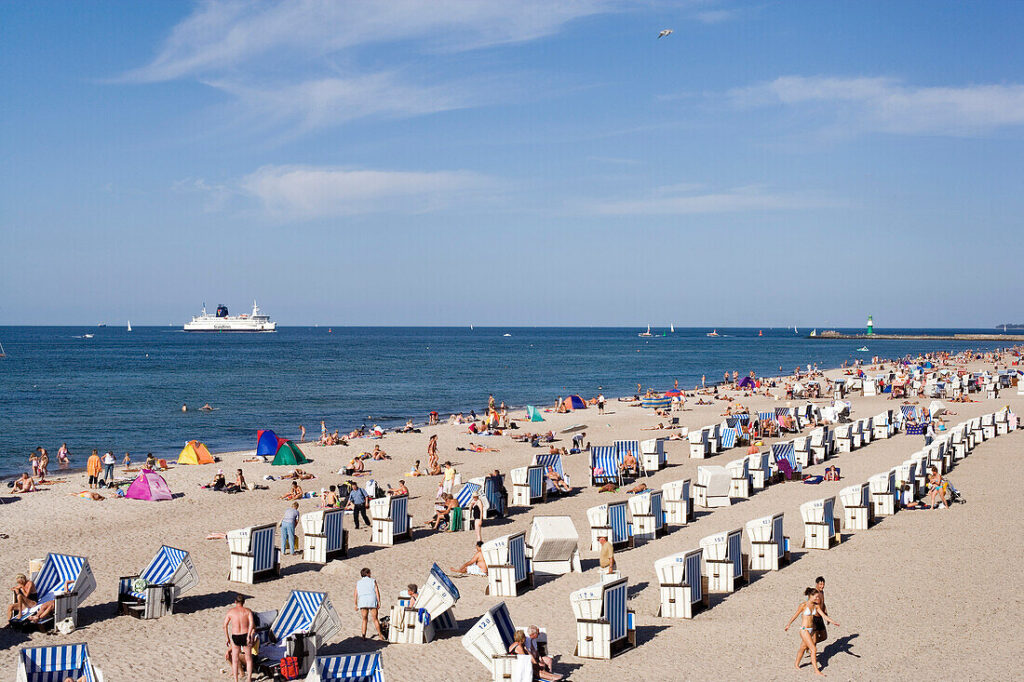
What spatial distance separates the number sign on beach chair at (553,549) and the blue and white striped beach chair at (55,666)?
691 cm

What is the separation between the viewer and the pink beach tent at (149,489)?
20.4m

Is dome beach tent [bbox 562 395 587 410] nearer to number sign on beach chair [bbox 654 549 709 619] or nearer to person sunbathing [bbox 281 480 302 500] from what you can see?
person sunbathing [bbox 281 480 302 500]

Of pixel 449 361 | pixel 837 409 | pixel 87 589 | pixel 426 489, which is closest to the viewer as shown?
pixel 87 589

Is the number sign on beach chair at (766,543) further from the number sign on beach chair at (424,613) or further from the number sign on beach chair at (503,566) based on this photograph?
the number sign on beach chair at (424,613)

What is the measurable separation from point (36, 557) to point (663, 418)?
28.0 m

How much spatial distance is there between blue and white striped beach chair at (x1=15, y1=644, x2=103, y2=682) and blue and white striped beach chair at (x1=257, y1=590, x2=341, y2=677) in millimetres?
1905

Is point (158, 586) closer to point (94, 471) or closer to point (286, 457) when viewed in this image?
point (94, 471)

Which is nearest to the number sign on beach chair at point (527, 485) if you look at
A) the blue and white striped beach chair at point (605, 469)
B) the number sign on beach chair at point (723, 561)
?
the blue and white striped beach chair at point (605, 469)

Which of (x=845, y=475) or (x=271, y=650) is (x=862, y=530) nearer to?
(x=845, y=475)

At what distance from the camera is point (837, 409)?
36.4 m

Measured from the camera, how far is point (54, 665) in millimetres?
8500

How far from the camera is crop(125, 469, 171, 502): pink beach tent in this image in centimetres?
2041

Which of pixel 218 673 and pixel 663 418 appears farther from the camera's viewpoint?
pixel 663 418

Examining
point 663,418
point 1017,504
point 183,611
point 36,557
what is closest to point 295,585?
point 183,611
